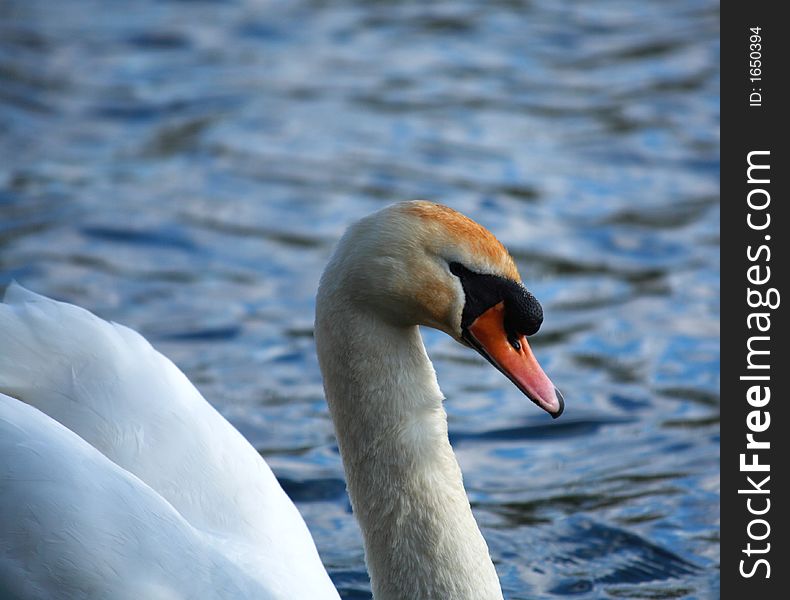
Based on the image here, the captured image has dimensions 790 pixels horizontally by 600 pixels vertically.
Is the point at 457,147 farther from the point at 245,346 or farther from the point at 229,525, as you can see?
the point at 229,525

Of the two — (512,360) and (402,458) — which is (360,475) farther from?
(512,360)

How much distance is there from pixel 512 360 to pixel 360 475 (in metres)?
0.50

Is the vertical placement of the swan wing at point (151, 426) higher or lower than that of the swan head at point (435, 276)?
lower

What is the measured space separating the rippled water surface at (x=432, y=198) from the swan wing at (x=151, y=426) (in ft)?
2.91

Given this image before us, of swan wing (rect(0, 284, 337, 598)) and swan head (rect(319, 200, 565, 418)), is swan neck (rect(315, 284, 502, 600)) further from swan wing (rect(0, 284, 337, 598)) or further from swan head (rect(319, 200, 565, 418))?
swan wing (rect(0, 284, 337, 598))

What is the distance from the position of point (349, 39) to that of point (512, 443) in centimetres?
564

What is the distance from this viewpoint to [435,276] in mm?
3512

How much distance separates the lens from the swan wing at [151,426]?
157 inches
